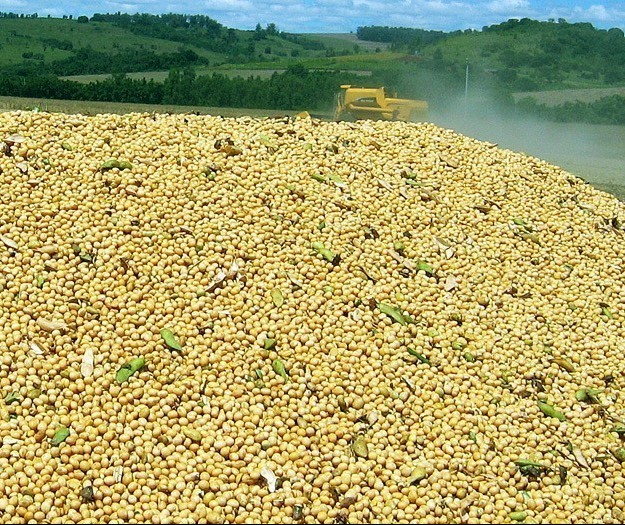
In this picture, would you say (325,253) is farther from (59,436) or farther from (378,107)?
(378,107)

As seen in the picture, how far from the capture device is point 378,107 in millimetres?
18312

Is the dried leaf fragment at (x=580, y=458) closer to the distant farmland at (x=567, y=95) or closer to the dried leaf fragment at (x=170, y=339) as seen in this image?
the dried leaf fragment at (x=170, y=339)

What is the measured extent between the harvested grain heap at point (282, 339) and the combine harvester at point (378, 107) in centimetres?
1184

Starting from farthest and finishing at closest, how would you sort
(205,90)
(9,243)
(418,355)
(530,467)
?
(205,90) → (9,243) → (418,355) → (530,467)

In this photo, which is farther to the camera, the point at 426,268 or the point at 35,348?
the point at 426,268

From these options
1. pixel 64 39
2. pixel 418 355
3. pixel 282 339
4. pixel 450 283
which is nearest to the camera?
pixel 282 339

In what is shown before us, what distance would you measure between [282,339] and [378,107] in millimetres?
14607

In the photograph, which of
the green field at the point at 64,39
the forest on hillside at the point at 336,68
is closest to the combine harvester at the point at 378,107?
the forest on hillside at the point at 336,68

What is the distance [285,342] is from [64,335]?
134 cm

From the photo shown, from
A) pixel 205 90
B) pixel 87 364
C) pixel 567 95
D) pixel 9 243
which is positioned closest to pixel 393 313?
pixel 87 364

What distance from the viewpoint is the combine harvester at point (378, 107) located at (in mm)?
18203

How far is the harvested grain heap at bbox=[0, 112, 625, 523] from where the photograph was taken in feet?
Result: 12.3

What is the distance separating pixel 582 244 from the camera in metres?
6.67

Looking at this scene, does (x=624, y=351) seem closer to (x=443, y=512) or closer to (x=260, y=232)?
(x=443, y=512)
